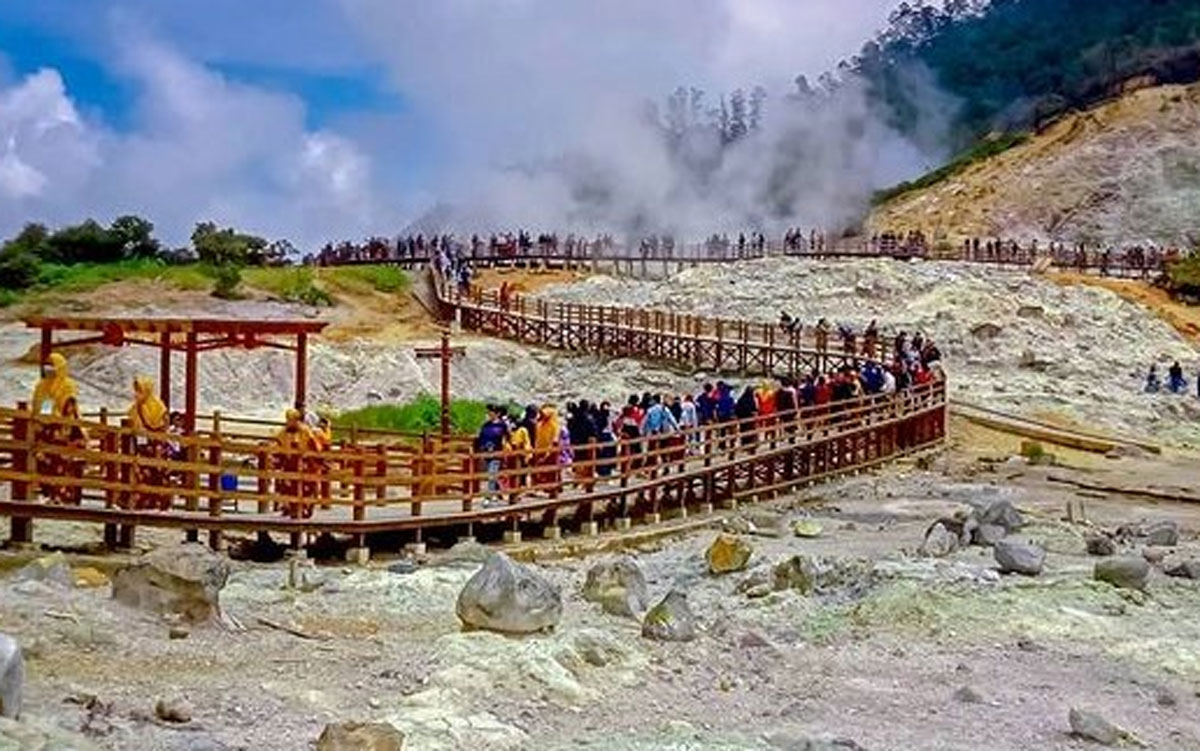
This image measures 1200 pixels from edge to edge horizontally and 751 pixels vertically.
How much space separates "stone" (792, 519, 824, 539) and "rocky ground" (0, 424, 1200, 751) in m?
3.40

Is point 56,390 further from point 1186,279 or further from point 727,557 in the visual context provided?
point 1186,279

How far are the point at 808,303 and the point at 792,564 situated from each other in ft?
124

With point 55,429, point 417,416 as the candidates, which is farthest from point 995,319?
point 55,429

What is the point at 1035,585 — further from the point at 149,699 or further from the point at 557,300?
the point at 557,300

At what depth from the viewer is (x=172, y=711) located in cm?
1038

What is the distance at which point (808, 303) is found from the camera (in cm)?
5409

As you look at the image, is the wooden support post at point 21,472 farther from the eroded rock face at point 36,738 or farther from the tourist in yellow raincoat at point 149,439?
the eroded rock face at point 36,738

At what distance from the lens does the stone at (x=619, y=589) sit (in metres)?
15.2

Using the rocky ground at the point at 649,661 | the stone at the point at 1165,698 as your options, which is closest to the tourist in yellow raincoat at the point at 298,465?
the rocky ground at the point at 649,661

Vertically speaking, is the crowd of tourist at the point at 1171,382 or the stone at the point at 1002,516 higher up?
the crowd of tourist at the point at 1171,382

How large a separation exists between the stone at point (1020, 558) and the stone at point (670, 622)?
5.15 m

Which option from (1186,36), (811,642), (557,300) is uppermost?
(1186,36)

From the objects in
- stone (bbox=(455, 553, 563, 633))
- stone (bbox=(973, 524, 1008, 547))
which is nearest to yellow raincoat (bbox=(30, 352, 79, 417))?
stone (bbox=(455, 553, 563, 633))

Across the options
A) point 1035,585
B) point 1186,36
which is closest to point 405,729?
point 1035,585
